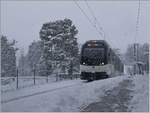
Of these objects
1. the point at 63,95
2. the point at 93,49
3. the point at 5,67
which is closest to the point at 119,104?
the point at 63,95

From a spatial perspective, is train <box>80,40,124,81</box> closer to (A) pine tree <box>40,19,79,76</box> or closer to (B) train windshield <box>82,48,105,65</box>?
(B) train windshield <box>82,48,105,65</box>

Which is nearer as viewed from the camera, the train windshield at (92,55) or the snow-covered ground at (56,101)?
the snow-covered ground at (56,101)

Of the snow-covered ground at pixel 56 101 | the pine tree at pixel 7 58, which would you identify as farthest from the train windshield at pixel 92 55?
the pine tree at pixel 7 58

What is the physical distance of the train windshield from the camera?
34.1 meters

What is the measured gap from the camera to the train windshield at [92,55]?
34.1 metres

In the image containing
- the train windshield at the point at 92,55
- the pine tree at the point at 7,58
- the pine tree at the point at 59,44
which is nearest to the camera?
the train windshield at the point at 92,55

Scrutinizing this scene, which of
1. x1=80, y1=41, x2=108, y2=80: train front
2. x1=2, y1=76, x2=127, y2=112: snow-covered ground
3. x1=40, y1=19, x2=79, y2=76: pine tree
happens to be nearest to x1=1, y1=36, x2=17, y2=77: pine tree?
x1=40, y1=19, x2=79, y2=76: pine tree

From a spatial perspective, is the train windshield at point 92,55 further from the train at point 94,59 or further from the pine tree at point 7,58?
the pine tree at point 7,58

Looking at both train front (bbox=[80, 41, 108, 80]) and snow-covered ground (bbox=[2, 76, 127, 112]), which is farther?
train front (bbox=[80, 41, 108, 80])

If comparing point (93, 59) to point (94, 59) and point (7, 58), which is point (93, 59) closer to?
point (94, 59)

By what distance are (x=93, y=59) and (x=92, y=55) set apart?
42cm

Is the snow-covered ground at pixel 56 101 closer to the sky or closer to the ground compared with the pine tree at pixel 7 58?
closer to the ground

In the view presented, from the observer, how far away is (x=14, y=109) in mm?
12664

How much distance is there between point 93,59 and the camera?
113 ft
